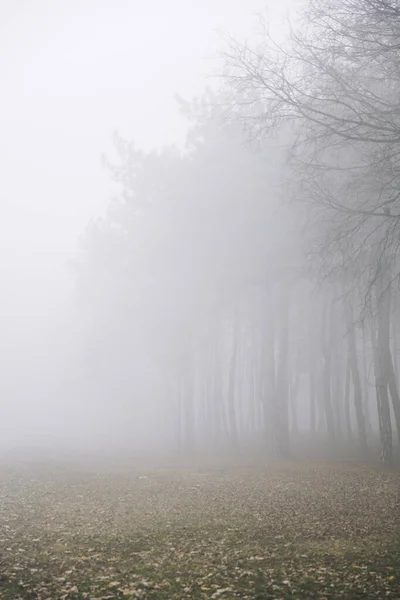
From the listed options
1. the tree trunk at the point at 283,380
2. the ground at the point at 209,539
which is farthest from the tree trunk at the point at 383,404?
the tree trunk at the point at 283,380

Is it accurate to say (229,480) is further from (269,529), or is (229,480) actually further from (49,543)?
(49,543)

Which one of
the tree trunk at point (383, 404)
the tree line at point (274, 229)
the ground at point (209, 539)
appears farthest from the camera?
the tree trunk at point (383, 404)

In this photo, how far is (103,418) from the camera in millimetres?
73562

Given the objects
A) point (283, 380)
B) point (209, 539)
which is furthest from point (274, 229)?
point (209, 539)

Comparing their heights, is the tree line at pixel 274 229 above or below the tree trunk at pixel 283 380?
above

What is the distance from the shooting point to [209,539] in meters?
9.48

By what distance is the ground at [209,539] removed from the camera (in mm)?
6793

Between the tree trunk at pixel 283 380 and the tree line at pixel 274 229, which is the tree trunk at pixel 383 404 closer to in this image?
the tree line at pixel 274 229

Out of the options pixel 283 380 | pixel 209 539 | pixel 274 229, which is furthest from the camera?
pixel 283 380

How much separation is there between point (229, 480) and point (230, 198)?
45.7ft

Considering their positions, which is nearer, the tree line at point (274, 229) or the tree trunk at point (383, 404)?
the tree line at point (274, 229)

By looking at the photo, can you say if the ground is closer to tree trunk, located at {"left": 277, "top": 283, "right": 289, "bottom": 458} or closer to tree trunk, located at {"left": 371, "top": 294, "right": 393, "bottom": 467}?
tree trunk, located at {"left": 371, "top": 294, "right": 393, "bottom": 467}

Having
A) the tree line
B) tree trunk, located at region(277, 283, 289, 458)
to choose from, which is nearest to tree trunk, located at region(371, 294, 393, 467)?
the tree line

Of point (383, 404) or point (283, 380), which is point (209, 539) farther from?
point (283, 380)
